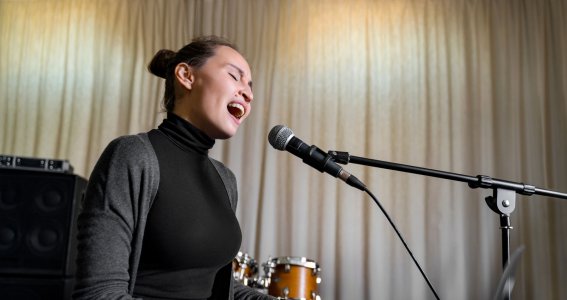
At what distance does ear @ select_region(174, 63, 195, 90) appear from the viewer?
4.59 ft

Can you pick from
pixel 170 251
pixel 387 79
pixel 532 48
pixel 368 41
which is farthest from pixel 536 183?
pixel 170 251

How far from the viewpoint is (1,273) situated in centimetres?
264

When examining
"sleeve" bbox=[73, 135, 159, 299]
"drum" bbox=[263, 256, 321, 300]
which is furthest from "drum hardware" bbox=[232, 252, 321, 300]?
"sleeve" bbox=[73, 135, 159, 299]

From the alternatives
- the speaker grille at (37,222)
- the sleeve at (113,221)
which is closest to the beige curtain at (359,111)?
the speaker grille at (37,222)

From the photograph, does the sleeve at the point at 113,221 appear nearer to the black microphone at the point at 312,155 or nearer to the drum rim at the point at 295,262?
the black microphone at the point at 312,155

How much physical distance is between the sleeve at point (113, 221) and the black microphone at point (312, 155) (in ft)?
1.28

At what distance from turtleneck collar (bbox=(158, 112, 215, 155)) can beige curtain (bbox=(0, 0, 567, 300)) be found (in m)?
2.09

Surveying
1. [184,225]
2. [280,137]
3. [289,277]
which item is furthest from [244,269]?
[184,225]

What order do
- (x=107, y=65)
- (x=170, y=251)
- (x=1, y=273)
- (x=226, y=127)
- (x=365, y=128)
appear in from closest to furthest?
1. (x=170, y=251)
2. (x=226, y=127)
3. (x=1, y=273)
4. (x=365, y=128)
5. (x=107, y=65)

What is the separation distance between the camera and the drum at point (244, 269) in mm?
2891

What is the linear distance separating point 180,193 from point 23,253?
186 cm

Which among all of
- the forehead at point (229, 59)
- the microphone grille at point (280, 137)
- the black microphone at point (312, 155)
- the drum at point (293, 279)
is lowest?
the drum at point (293, 279)

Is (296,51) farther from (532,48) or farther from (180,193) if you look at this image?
(180,193)

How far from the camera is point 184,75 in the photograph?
4.62 feet
